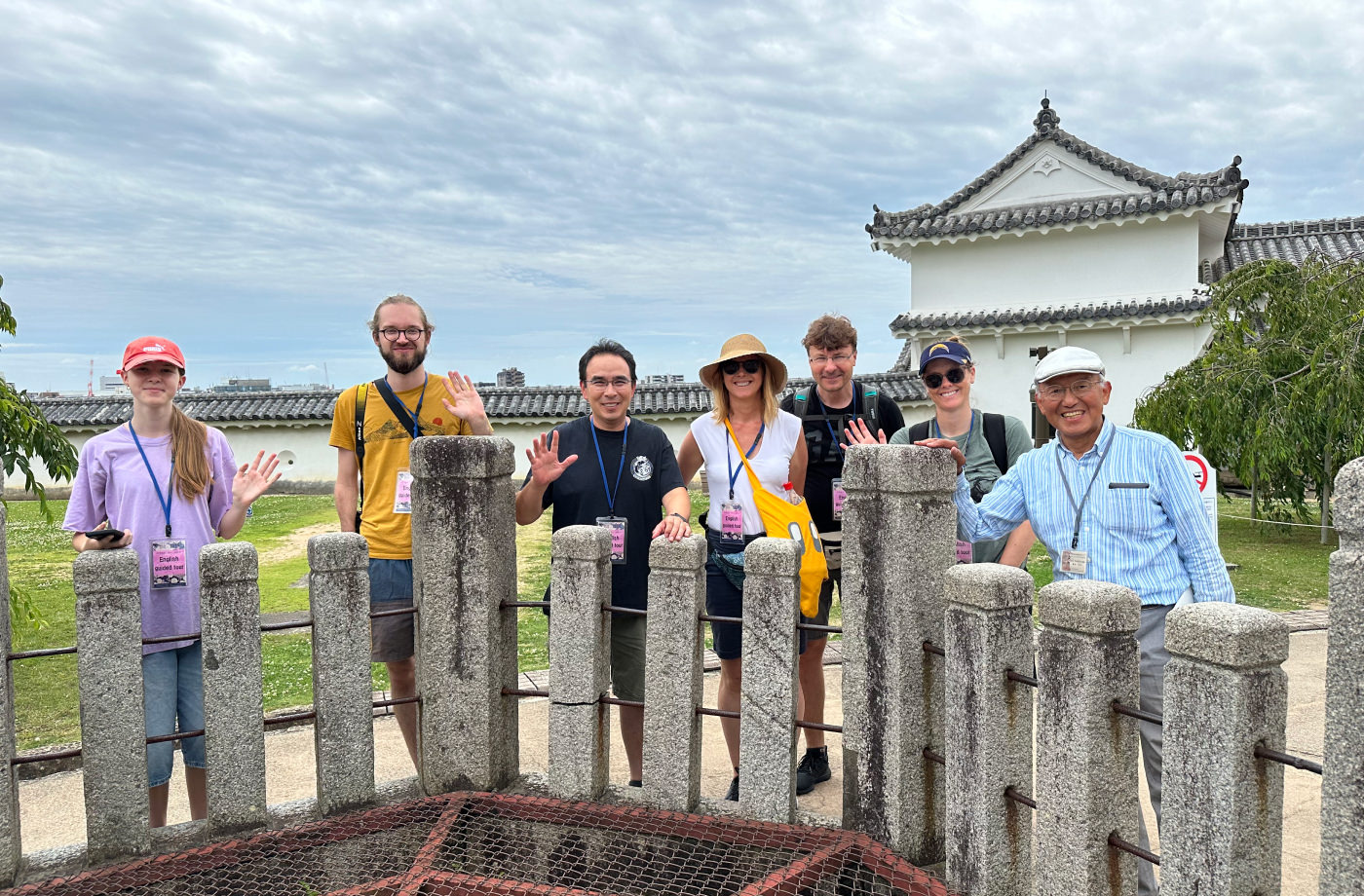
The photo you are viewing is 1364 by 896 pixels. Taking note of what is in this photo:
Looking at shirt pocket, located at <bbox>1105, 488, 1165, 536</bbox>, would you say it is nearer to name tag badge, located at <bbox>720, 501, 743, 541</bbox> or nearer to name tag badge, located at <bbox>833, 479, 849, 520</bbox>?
name tag badge, located at <bbox>833, 479, 849, 520</bbox>

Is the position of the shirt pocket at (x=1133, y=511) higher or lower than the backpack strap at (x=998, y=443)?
lower

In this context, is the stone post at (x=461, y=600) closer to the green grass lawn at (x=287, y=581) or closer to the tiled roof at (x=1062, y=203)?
the green grass lawn at (x=287, y=581)

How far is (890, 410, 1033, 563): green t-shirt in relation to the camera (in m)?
3.83

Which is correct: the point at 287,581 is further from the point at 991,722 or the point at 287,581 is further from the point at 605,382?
the point at 991,722

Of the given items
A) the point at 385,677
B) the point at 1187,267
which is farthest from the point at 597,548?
the point at 1187,267

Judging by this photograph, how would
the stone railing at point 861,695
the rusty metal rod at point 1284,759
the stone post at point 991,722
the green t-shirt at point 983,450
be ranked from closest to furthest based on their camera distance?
the rusty metal rod at point 1284,759 < the stone railing at point 861,695 < the stone post at point 991,722 < the green t-shirt at point 983,450

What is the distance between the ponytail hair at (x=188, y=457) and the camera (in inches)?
130

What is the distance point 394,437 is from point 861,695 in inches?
86.6

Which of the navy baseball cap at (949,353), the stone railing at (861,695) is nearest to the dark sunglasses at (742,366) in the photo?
the navy baseball cap at (949,353)

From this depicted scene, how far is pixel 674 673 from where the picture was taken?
3.28 metres

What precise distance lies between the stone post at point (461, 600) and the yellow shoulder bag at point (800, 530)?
40.6 inches

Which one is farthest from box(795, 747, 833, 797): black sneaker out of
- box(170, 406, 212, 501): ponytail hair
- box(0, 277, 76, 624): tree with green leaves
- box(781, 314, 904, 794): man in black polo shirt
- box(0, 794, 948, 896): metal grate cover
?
box(0, 277, 76, 624): tree with green leaves

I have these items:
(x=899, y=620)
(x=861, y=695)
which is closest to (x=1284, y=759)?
(x=899, y=620)

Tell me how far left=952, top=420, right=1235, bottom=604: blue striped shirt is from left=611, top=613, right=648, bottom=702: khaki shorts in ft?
5.50
